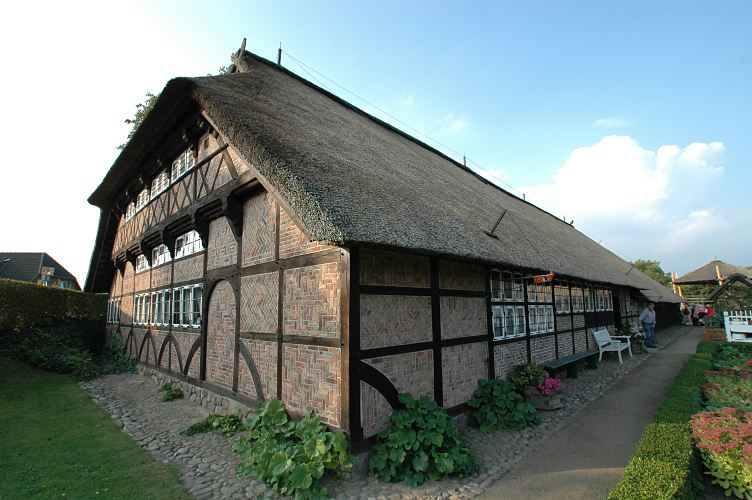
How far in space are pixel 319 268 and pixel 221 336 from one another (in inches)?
140

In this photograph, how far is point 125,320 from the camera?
A: 13.8m

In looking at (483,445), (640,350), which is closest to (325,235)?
(483,445)

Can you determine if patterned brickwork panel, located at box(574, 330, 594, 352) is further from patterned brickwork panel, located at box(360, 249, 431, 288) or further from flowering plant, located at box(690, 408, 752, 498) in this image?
patterned brickwork panel, located at box(360, 249, 431, 288)

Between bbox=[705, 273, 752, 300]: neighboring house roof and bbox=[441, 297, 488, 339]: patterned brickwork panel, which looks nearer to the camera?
bbox=[441, 297, 488, 339]: patterned brickwork panel

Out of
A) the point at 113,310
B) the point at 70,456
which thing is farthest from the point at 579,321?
the point at 113,310

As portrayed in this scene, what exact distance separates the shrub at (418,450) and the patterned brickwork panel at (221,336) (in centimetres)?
361

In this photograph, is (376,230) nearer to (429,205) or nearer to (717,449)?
(429,205)

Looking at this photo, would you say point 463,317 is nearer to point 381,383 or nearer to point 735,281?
point 381,383

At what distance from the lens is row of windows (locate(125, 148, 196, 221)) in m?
9.77

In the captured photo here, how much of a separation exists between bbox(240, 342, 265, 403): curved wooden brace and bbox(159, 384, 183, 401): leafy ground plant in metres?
3.30

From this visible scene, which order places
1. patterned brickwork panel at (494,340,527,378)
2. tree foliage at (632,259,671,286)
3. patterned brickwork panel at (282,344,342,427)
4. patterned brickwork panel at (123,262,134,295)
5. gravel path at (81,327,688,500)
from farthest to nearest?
tree foliage at (632,259,671,286) → patterned brickwork panel at (123,262,134,295) → patterned brickwork panel at (494,340,527,378) → patterned brickwork panel at (282,344,342,427) → gravel path at (81,327,688,500)

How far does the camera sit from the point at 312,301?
5270mm

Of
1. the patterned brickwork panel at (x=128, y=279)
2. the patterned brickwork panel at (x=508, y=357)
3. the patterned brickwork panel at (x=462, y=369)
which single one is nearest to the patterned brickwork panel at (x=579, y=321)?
the patterned brickwork panel at (x=508, y=357)

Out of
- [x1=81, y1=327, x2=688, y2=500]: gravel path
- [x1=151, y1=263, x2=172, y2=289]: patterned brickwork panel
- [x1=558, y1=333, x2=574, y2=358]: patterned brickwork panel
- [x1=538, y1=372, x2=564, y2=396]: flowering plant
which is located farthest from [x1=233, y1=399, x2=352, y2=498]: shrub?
[x1=558, y1=333, x2=574, y2=358]: patterned brickwork panel
